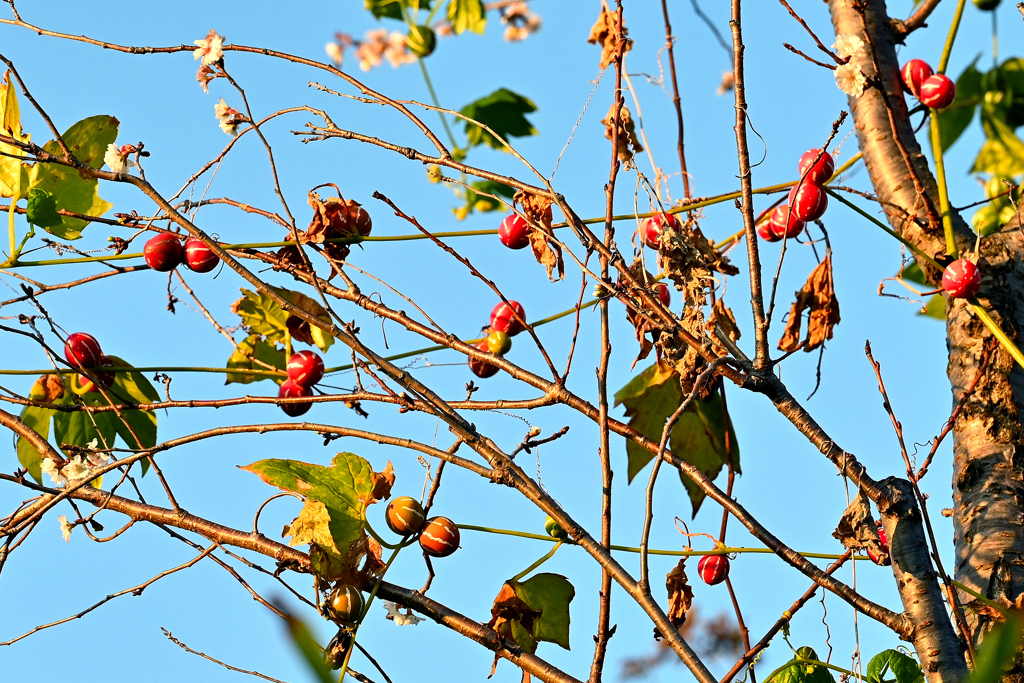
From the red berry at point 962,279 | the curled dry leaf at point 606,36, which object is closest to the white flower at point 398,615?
the curled dry leaf at point 606,36

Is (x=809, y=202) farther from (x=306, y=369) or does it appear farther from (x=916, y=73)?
(x=306, y=369)

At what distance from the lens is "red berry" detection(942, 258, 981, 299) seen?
1.60 meters

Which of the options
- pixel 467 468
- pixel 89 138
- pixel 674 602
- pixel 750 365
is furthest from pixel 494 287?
pixel 89 138

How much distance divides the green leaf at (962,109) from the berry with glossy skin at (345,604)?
9.98 ft

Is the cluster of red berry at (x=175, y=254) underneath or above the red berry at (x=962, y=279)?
above

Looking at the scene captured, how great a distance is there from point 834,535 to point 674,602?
0.47m

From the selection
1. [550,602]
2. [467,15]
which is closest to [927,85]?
[550,602]

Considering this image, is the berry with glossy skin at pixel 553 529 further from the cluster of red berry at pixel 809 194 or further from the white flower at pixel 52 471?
the white flower at pixel 52 471

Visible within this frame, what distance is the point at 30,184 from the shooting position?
5.73 feet

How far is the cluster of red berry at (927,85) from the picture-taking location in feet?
5.69

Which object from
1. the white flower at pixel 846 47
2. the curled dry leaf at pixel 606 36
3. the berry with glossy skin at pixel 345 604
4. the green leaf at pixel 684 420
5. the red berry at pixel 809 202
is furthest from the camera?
the green leaf at pixel 684 420

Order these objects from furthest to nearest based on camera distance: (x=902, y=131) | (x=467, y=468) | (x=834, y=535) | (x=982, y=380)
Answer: (x=902, y=131) → (x=982, y=380) → (x=834, y=535) → (x=467, y=468)

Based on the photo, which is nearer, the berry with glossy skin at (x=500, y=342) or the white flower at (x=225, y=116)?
the white flower at (x=225, y=116)

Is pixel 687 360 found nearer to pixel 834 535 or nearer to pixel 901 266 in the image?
pixel 834 535
